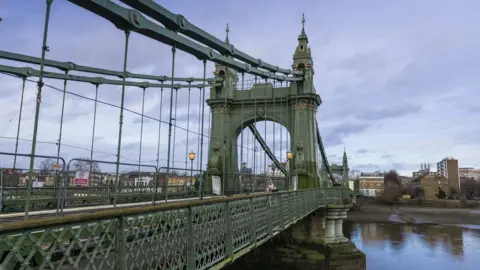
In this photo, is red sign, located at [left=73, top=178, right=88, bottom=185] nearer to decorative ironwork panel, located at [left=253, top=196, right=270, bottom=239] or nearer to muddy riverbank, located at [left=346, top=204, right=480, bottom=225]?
decorative ironwork panel, located at [left=253, top=196, right=270, bottom=239]

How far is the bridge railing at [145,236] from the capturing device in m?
2.46

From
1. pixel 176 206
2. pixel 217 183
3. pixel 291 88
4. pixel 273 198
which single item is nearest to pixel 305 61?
pixel 291 88

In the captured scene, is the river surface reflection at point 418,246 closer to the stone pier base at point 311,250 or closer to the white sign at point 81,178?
the stone pier base at point 311,250

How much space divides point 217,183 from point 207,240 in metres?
12.4

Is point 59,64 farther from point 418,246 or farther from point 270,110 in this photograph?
point 418,246

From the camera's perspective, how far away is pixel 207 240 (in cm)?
488

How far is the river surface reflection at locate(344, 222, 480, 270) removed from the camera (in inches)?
769

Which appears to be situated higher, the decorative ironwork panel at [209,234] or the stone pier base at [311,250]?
the decorative ironwork panel at [209,234]

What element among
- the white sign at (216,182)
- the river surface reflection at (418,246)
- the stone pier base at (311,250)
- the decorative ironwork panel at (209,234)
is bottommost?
the river surface reflection at (418,246)

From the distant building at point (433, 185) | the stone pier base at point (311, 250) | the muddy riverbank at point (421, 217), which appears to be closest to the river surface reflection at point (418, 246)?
the stone pier base at point (311, 250)

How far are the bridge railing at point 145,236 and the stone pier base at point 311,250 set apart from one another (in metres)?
8.47

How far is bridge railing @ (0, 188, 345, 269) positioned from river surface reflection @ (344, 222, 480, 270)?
14.5 m

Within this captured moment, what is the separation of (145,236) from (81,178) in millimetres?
4146

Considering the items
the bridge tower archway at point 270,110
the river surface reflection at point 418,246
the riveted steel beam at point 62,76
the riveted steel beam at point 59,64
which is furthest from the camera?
the river surface reflection at point 418,246
